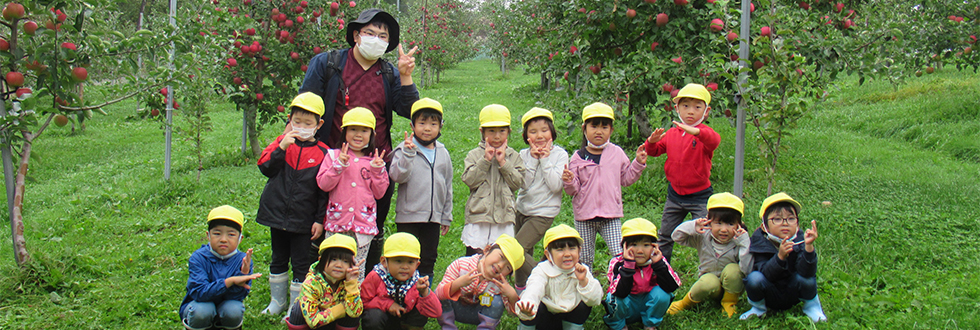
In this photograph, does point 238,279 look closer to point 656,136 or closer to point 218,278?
point 218,278

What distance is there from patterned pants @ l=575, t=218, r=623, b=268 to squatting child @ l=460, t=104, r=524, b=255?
0.48m

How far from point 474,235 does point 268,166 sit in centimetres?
124

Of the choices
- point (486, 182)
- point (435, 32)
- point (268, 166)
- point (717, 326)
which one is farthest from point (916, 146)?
point (435, 32)

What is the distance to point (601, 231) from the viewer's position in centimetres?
405

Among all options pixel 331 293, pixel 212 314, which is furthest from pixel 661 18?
pixel 212 314

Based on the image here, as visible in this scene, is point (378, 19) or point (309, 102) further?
point (378, 19)

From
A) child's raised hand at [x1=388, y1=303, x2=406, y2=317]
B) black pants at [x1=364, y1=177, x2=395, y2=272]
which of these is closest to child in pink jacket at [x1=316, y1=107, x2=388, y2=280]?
black pants at [x1=364, y1=177, x2=395, y2=272]

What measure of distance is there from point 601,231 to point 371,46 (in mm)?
1799

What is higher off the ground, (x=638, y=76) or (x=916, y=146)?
(x=638, y=76)

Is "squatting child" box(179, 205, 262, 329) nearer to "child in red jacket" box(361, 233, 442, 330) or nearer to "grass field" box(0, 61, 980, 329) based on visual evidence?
"grass field" box(0, 61, 980, 329)

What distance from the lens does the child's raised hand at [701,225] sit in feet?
12.0

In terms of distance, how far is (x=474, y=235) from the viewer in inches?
153

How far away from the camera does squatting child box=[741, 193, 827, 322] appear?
3391 mm

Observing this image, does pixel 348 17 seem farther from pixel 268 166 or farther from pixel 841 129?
pixel 841 129
